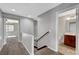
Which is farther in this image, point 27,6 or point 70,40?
point 70,40

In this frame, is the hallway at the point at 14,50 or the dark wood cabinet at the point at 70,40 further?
the dark wood cabinet at the point at 70,40

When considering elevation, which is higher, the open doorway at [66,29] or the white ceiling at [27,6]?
the white ceiling at [27,6]

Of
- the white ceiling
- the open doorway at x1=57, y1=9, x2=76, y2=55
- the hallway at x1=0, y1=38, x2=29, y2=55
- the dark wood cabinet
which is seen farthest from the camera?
the open doorway at x1=57, y1=9, x2=76, y2=55

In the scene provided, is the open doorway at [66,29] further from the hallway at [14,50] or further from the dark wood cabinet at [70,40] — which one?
the hallway at [14,50]

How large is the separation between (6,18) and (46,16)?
205 centimetres

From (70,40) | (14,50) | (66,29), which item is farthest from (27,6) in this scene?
(66,29)

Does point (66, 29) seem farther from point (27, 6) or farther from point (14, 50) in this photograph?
point (14, 50)

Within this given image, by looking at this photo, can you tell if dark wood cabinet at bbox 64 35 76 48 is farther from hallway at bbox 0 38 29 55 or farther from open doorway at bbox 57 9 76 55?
hallway at bbox 0 38 29 55

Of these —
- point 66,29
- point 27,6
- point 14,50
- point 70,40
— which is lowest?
point 14,50

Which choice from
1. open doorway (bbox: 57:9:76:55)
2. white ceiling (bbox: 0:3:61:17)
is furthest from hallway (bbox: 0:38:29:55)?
open doorway (bbox: 57:9:76:55)

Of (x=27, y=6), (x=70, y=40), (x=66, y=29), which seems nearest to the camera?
(x=27, y=6)

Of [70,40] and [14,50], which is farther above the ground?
[70,40]

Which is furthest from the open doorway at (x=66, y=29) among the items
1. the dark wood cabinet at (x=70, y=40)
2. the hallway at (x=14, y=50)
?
Result: the hallway at (x=14, y=50)

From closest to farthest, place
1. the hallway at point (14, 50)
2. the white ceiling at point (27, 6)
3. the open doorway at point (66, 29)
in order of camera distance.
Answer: the white ceiling at point (27, 6) < the hallway at point (14, 50) < the open doorway at point (66, 29)
